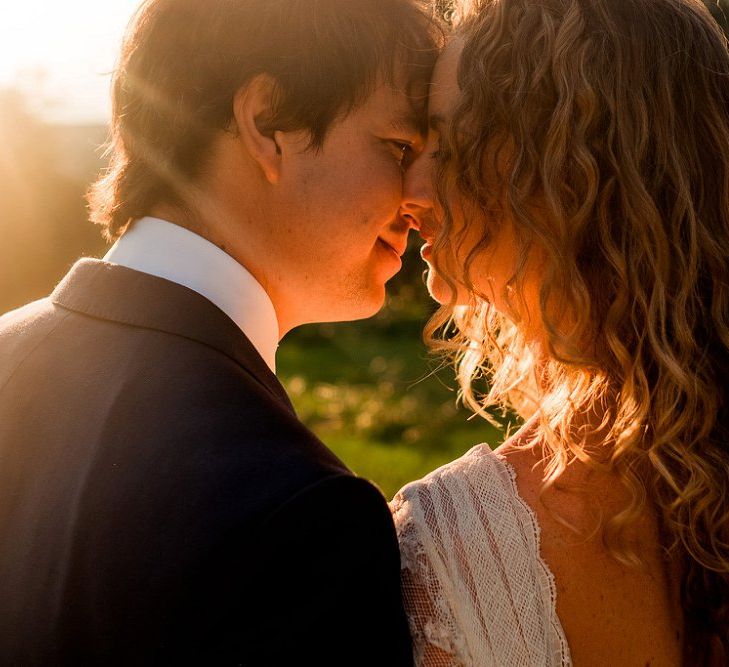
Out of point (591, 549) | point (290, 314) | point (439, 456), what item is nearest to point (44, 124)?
point (439, 456)

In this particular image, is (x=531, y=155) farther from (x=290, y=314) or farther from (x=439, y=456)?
(x=439, y=456)

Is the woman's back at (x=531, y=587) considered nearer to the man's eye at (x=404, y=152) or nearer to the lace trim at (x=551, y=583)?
the lace trim at (x=551, y=583)

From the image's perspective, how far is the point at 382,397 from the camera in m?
10.8

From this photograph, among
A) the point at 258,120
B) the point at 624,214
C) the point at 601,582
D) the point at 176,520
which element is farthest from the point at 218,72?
the point at 601,582

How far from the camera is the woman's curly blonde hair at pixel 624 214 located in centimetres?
214

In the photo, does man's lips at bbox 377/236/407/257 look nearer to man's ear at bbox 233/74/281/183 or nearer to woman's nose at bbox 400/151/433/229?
woman's nose at bbox 400/151/433/229

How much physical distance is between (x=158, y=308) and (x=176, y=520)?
0.52m

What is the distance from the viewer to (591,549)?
1.98 meters

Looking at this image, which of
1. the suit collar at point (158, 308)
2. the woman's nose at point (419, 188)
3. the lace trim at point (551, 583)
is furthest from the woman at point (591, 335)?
the suit collar at point (158, 308)

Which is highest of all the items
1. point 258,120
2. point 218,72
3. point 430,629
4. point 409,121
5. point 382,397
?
point 218,72

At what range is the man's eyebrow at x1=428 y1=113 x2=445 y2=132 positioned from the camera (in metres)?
2.56

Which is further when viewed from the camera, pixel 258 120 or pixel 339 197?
pixel 339 197

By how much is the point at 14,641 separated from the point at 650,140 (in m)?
1.84

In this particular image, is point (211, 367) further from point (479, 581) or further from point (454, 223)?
point (454, 223)
